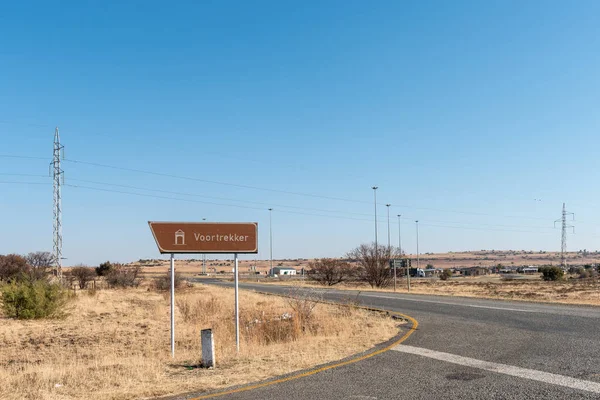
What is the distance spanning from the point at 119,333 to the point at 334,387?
12.5m

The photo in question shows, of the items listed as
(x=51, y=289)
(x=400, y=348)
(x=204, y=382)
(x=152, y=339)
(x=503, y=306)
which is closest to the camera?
(x=204, y=382)

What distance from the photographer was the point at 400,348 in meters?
11.0

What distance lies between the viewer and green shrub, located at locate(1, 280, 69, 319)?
22.5 meters

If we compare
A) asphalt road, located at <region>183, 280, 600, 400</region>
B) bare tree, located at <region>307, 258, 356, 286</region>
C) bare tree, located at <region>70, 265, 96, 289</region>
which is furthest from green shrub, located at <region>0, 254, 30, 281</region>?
asphalt road, located at <region>183, 280, 600, 400</region>

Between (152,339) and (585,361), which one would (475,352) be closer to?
(585,361)

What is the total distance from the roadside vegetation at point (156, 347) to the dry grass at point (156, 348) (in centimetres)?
2

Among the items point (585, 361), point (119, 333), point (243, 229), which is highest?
point (243, 229)

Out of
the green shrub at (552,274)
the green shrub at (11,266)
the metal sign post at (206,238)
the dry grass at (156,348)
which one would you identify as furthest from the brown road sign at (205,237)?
the green shrub at (552,274)

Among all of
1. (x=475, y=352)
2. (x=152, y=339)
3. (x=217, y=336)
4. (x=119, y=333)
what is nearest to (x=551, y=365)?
(x=475, y=352)

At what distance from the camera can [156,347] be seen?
1477cm

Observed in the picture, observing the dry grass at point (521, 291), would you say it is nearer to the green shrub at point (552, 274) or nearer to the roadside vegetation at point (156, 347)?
the roadside vegetation at point (156, 347)

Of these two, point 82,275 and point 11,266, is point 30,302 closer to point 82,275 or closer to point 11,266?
point 82,275

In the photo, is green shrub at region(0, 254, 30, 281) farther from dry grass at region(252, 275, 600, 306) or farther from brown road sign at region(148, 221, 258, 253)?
brown road sign at region(148, 221, 258, 253)

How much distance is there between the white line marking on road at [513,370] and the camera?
289 inches
